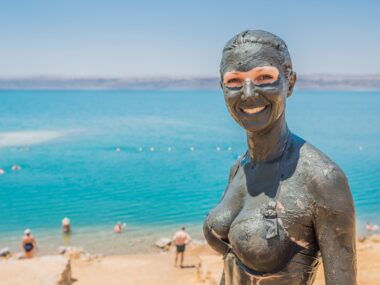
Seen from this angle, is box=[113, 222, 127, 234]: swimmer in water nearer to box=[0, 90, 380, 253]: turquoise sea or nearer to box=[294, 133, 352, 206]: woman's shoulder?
box=[0, 90, 380, 253]: turquoise sea

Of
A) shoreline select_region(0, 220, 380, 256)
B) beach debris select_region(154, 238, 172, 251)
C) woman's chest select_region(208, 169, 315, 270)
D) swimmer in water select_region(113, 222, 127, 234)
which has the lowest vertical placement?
shoreline select_region(0, 220, 380, 256)

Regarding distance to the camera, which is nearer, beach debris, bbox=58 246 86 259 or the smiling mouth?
the smiling mouth

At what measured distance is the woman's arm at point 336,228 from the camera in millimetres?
3076

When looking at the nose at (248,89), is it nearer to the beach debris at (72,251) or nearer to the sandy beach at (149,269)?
the sandy beach at (149,269)

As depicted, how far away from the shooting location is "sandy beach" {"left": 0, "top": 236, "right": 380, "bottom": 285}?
11594 millimetres

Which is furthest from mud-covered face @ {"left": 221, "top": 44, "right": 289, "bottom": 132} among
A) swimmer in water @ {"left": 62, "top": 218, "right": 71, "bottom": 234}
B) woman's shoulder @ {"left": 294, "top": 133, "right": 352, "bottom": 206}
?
swimmer in water @ {"left": 62, "top": 218, "right": 71, "bottom": 234}

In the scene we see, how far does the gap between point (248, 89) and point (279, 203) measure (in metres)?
0.77

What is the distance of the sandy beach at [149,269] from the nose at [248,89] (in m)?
7.94

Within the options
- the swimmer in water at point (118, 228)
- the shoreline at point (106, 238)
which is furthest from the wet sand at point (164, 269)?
the swimmer in water at point (118, 228)

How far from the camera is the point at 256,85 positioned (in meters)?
3.28

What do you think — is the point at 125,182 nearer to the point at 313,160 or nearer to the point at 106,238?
the point at 106,238

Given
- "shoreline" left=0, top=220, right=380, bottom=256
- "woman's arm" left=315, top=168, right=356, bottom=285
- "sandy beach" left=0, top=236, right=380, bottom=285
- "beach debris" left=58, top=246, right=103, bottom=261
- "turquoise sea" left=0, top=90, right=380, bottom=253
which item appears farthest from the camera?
"turquoise sea" left=0, top=90, right=380, bottom=253

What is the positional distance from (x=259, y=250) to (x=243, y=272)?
255mm

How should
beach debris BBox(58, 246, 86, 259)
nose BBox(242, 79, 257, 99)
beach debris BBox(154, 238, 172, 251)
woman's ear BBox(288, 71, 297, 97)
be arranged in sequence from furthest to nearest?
beach debris BBox(154, 238, 172, 251) < beach debris BBox(58, 246, 86, 259) < woman's ear BBox(288, 71, 297, 97) < nose BBox(242, 79, 257, 99)
